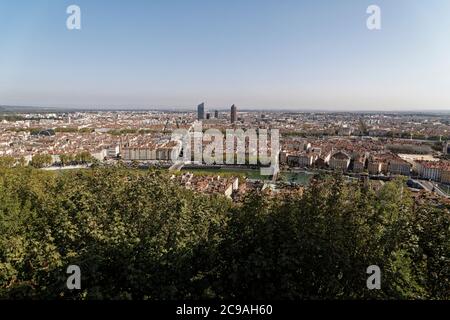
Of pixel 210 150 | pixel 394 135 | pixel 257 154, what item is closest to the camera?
pixel 257 154

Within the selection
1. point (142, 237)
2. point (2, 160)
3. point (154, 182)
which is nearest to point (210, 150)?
point (2, 160)

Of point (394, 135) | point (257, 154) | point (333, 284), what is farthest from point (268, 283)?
point (394, 135)

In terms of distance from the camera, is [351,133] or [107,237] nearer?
[107,237]

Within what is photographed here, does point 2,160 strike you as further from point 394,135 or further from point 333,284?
point 394,135

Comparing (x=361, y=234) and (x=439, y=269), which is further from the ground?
(x=361, y=234)

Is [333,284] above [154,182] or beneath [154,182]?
beneath
